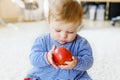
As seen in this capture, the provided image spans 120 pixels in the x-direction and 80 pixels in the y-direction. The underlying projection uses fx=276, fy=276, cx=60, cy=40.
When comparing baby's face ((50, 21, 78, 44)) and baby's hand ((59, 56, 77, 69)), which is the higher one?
baby's face ((50, 21, 78, 44))

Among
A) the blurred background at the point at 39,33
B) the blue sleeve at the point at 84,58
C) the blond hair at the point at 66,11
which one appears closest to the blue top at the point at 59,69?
the blue sleeve at the point at 84,58

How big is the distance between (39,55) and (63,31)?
122mm

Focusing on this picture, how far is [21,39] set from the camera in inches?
80.4

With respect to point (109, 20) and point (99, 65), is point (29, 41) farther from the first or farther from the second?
point (109, 20)

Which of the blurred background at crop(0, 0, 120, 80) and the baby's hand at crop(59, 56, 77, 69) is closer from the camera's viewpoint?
the baby's hand at crop(59, 56, 77, 69)

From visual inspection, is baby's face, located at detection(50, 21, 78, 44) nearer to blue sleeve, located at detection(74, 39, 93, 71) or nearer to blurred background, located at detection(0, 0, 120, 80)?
blue sleeve, located at detection(74, 39, 93, 71)

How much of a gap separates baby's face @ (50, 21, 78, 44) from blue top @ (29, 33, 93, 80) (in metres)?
0.04

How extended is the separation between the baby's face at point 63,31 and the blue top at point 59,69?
4 centimetres

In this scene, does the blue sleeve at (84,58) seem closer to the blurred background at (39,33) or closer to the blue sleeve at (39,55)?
the blue sleeve at (39,55)

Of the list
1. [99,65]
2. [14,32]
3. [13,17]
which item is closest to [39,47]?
[99,65]

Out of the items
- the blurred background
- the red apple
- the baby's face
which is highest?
the baby's face

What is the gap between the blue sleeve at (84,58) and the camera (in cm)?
88

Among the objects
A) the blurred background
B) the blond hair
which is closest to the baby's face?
the blond hair

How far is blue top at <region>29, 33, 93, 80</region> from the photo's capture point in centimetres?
91
